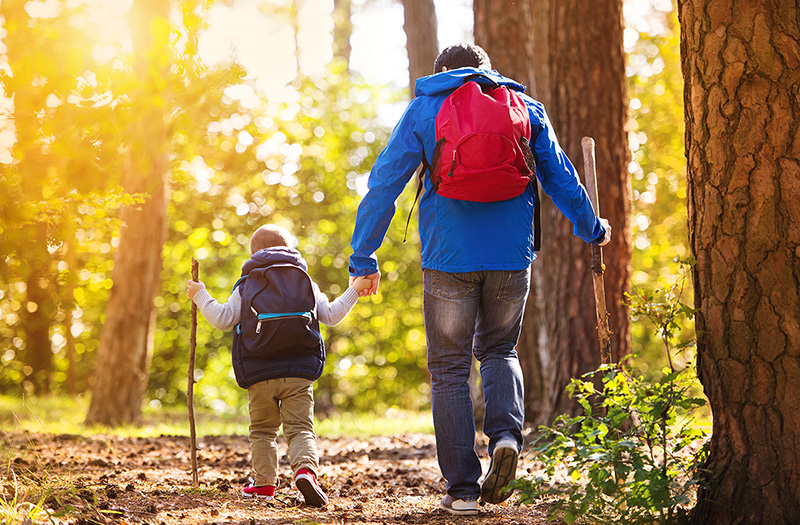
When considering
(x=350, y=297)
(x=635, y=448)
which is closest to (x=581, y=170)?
(x=350, y=297)

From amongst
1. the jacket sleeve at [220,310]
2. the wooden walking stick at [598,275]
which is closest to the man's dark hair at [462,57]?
the wooden walking stick at [598,275]

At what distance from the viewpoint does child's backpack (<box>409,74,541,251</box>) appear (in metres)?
3.22

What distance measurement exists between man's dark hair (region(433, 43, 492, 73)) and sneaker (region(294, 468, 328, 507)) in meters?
2.11

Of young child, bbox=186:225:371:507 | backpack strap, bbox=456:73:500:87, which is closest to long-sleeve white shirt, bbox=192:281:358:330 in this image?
young child, bbox=186:225:371:507

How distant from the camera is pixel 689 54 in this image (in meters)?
3.03

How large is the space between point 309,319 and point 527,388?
3655 millimetres

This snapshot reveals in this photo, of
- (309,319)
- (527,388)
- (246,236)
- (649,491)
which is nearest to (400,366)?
(246,236)

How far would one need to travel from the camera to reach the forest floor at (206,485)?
10.7ft

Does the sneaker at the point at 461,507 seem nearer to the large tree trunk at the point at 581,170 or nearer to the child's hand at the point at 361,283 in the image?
the child's hand at the point at 361,283

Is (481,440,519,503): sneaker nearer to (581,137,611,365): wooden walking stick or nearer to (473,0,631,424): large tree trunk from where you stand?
(581,137,611,365): wooden walking stick

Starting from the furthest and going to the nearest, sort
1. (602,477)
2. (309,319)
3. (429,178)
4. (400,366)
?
1. (400,366)
2. (309,319)
3. (429,178)
4. (602,477)

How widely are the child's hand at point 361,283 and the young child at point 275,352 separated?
0.52 feet

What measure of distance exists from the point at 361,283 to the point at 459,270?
53 centimetres

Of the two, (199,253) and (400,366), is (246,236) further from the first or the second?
(400,366)
